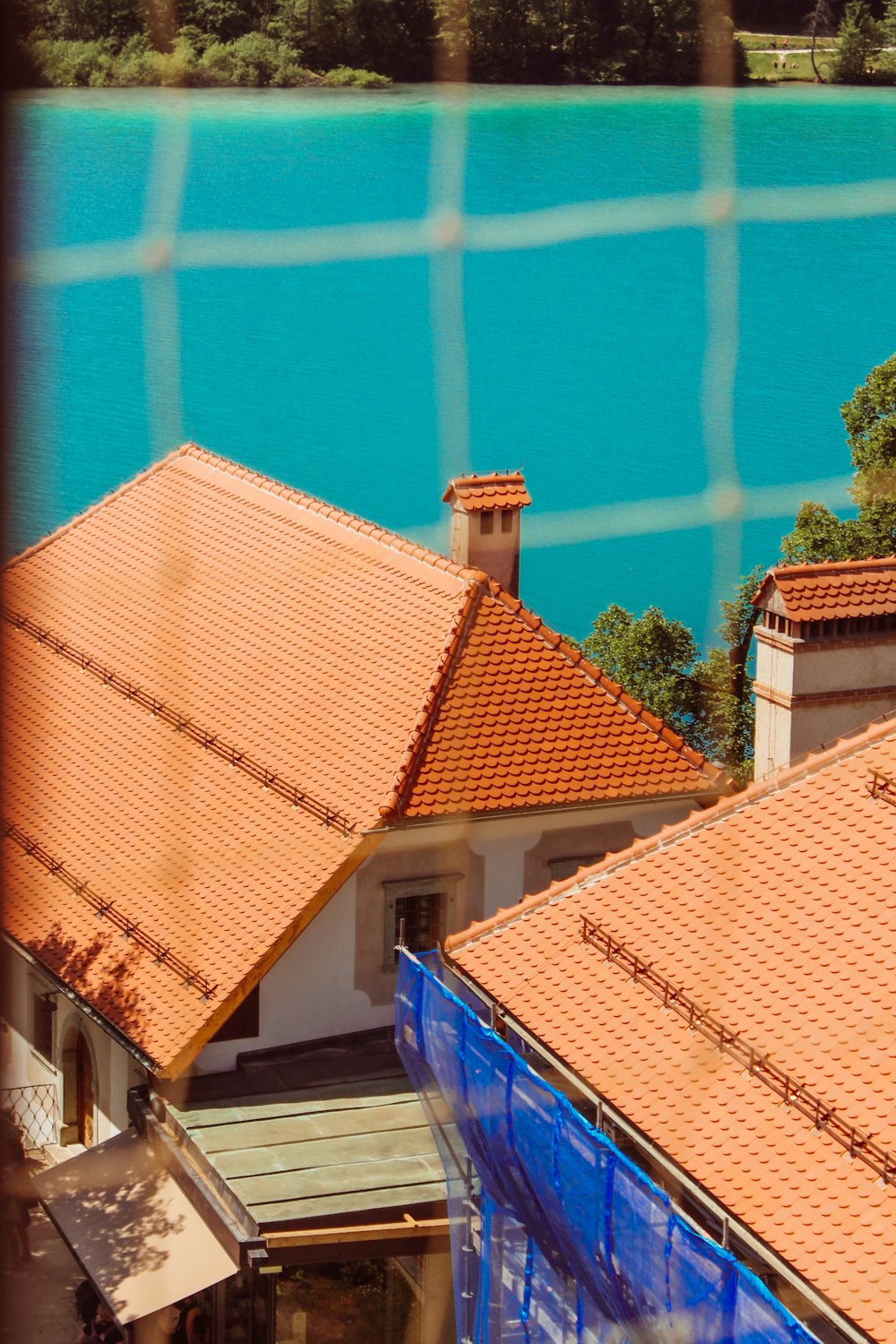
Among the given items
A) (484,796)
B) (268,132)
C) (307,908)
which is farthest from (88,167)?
(484,796)

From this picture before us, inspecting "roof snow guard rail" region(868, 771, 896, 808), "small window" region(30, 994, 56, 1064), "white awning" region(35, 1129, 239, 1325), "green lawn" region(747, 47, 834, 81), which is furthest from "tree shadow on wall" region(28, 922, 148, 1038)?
"green lawn" region(747, 47, 834, 81)

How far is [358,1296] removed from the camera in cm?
1046

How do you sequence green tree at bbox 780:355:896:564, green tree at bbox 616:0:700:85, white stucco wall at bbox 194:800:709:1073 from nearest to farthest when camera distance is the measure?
green tree at bbox 616:0:700:85 < white stucco wall at bbox 194:800:709:1073 < green tree at bbox 780:355:896:564

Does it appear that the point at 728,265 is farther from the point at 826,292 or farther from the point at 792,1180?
the point at 792,1180

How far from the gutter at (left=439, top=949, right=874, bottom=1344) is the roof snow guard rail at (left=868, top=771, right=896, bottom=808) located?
69.2 inches

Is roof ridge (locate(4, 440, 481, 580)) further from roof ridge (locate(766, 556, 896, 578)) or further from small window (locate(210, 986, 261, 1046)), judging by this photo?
small window (locate(210, 986, 261, 1046))

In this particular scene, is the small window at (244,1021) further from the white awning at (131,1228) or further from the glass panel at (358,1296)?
the glass panel at (358,1296)

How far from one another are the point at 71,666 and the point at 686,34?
1050 centimetres

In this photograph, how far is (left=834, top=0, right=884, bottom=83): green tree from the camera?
3791 millimetres

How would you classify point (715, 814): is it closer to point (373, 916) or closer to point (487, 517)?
point (373, 916)

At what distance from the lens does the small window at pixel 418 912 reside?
37.9ft

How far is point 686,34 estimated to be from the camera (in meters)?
3.67

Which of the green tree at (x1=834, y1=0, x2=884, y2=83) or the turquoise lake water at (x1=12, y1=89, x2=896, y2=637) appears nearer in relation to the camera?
the turquoise lake water at (x1=12, y1=89, x2=896, y2=637)

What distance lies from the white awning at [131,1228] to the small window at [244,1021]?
72cm
